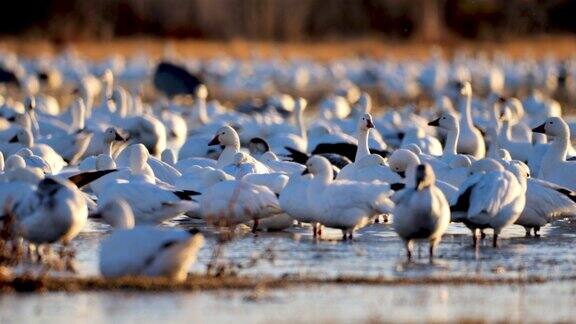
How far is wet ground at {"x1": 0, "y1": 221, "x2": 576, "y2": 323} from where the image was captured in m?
7.45

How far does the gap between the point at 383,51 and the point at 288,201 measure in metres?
38.5

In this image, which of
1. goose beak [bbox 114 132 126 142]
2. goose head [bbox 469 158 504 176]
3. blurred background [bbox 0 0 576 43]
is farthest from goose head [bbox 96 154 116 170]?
blurred background [bbox 0 0 576 43]

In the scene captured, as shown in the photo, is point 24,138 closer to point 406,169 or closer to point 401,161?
point 401,161

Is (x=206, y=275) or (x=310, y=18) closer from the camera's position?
(x=206, y=275)

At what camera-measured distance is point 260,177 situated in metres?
12.0

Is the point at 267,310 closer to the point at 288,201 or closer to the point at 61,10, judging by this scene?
the point at 288,201

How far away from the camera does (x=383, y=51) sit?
49.1 metres

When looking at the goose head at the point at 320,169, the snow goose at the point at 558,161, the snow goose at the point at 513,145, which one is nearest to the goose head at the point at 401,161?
the goose head at the point at 320,169

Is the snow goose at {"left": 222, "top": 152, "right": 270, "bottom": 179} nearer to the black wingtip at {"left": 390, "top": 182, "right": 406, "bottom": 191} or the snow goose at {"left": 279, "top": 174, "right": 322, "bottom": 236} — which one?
the snow goose at {"left": 279, "top": 174, "right": 322, "bottom": 236}

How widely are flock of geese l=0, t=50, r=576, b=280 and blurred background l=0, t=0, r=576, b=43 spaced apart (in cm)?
2484

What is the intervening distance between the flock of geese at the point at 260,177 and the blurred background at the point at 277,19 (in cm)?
2484

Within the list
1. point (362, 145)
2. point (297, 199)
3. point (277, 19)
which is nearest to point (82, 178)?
point (297, 199)

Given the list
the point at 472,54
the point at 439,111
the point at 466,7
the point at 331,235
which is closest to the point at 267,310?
the point at 331,235

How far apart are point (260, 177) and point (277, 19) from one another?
121ft
